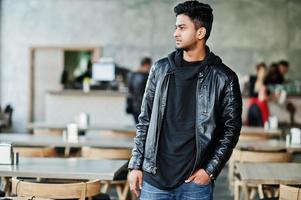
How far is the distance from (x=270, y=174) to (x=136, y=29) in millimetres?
9737

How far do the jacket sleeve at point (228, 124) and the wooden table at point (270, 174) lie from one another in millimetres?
1210

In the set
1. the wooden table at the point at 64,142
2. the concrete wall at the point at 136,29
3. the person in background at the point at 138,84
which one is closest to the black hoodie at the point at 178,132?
the wooden table at the point at 64,142

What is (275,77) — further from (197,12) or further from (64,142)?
(197,12)

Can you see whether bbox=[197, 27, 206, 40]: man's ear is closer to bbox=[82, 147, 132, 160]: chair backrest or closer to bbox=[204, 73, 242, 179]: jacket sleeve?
bbox=[204, 73, 242, 179]: jacket sleeve

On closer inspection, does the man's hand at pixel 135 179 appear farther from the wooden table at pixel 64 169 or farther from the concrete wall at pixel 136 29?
the concrete wall at pixel 136 29

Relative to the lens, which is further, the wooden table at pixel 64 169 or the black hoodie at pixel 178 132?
the wooden table at pixel 64 169

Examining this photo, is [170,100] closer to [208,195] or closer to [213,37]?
[208,195]

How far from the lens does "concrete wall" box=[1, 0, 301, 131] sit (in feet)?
Answer: 43.8

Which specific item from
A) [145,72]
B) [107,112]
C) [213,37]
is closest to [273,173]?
[145,72]

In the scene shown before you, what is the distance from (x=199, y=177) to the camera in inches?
105

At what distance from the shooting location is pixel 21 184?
3.60 m

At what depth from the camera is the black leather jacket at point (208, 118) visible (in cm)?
268

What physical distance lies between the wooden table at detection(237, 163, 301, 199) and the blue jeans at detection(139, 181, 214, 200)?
123 cm

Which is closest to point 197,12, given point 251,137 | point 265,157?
point 265,157
